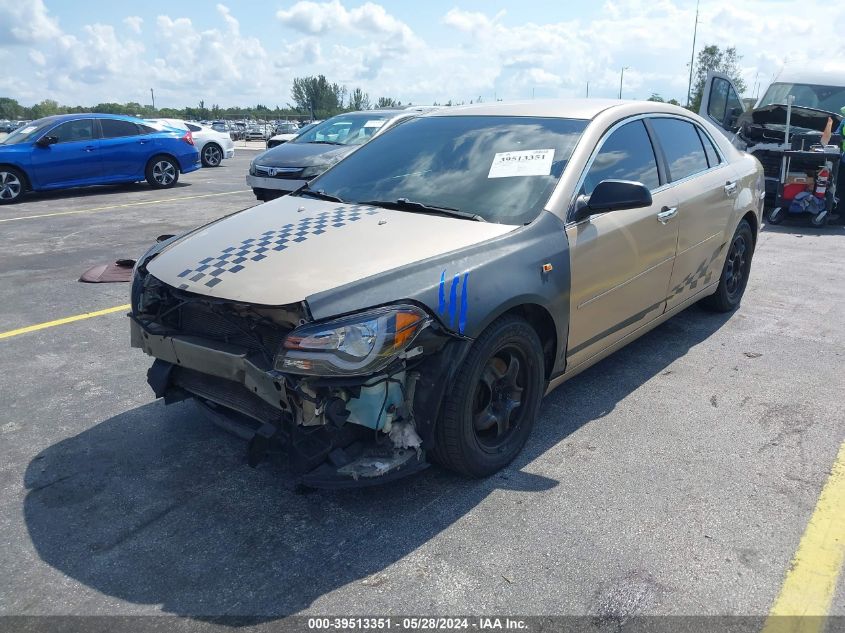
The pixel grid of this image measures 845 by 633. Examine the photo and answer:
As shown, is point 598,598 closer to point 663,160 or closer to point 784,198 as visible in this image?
point 663,160

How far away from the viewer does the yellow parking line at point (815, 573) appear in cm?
239

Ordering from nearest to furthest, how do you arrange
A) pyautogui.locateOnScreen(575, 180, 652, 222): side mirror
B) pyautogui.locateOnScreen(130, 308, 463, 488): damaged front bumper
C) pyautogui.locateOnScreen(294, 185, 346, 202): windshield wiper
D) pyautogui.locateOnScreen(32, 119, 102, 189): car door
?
pyautogui.locateOnScreen(130, 308, 463, 488): damaged front bumper < pyautogui.locateOnScreen(575, 180, 652, 222): side mirror < pyautogui.locateOnScreen(294, 185, 346, 202): windshield wiper < pyautogui.locateOnScreen(32, 119, 102, 189): car door

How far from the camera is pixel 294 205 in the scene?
3.87 metres

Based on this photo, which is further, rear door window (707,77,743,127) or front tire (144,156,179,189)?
front tire (144,156,179,189)

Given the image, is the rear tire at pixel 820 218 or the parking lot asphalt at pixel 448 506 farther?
the rear tire at pixel 820 218

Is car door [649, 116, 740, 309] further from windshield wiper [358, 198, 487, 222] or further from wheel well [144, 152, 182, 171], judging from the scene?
wheel well [144, 152, 182, 171]

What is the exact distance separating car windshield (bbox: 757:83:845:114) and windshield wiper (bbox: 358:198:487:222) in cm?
1007

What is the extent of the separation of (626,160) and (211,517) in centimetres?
291

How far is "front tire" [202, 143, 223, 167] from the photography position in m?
20.6

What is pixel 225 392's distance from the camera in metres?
3.09

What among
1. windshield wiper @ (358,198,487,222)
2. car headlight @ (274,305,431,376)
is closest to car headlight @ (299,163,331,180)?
windshield wiper @ (358,198,487,222)

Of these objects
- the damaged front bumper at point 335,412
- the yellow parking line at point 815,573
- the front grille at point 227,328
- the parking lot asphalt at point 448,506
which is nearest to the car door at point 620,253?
the parking lot asphalt at point 448,506

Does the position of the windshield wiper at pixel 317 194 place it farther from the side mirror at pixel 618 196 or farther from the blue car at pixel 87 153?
the blue car at pixel 87 153

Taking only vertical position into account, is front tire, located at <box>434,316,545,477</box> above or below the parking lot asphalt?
above
